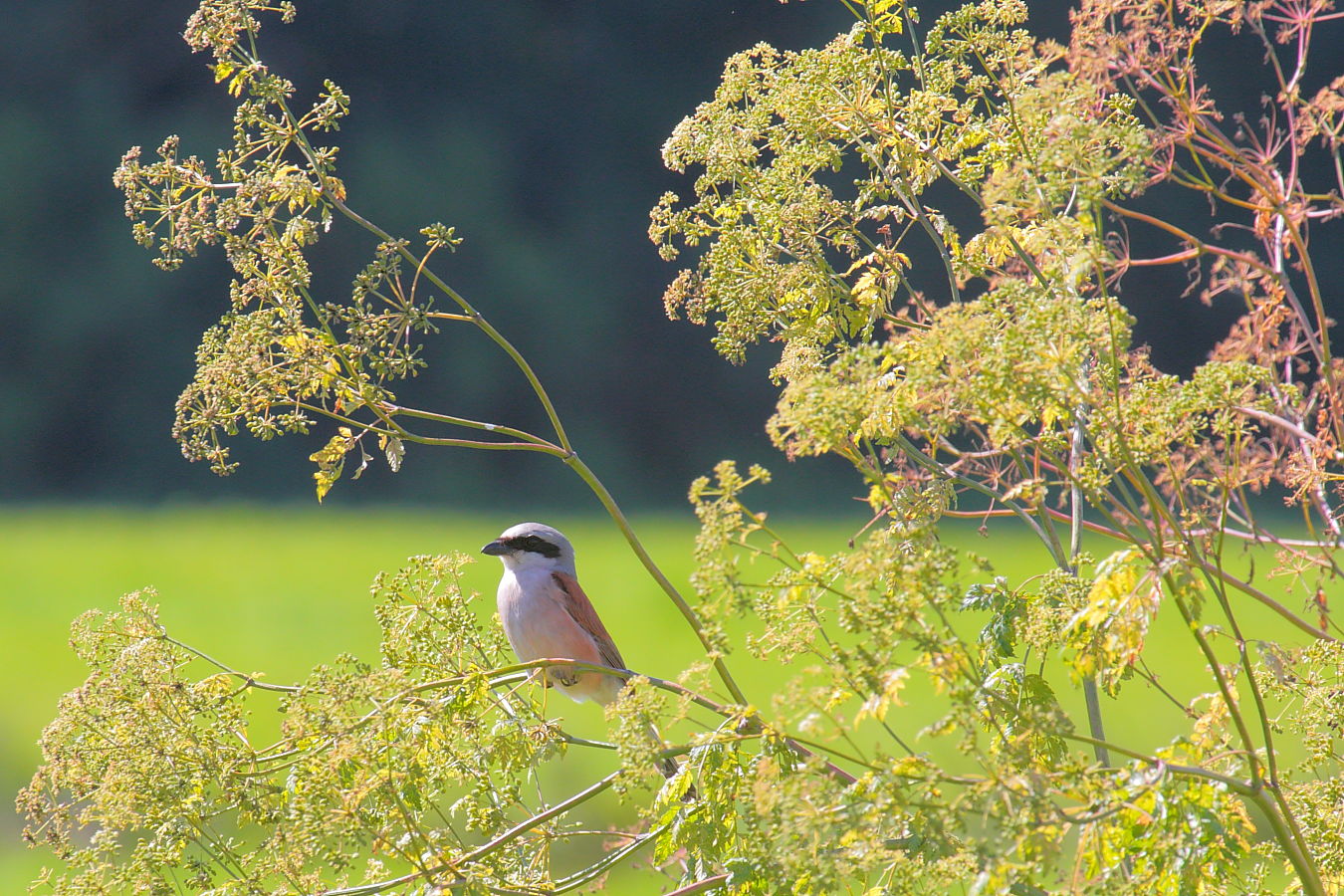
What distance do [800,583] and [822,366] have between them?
0.47 m

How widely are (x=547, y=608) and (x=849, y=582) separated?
1983 mm

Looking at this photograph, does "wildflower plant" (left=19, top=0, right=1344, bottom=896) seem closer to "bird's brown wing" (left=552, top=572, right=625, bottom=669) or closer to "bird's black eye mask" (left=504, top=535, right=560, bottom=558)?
"bird's brown wing" (left=552, top=572, right=625, bottom=669)

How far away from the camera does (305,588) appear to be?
7504 millimetres

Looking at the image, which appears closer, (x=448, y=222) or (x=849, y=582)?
(x=849, y=582)

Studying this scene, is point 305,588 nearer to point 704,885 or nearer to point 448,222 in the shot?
point 448,222

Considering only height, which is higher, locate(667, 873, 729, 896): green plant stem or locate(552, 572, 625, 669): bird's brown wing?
A: locate(552, 572, 625, 669): bird's brown wing

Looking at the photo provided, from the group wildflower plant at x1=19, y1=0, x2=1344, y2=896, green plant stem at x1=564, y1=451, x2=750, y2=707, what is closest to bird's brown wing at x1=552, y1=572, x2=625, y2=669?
wildflower plant at x1=19, y1=0, x2=1344, y2=896

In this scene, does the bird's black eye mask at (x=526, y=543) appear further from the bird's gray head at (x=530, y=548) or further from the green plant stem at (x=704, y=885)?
the green plant stem at (x=704, y=885)

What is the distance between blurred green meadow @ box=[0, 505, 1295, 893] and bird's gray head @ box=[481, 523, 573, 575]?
1.65 meters

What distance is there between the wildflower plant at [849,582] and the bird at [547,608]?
1.09m

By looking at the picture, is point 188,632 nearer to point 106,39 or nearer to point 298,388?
point 298,388

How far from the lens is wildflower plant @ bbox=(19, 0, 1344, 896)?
1.15m

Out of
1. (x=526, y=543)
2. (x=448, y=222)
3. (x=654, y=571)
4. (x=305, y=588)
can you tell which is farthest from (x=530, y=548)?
→ (x=448, y=222)

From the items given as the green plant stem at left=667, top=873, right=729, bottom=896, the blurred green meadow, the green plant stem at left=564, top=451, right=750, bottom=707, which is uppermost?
the blurred green meadow
